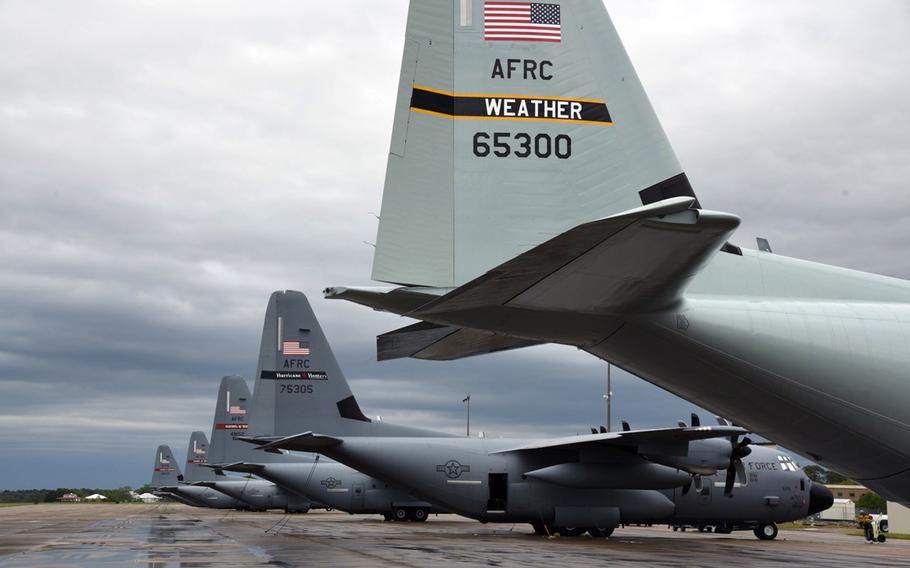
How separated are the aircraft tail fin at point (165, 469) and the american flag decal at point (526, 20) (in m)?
67.2

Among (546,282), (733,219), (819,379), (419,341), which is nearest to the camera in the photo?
(733,219)

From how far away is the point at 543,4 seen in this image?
8.06 meters

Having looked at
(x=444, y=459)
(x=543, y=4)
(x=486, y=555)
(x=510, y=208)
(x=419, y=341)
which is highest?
(x=543, y=4)

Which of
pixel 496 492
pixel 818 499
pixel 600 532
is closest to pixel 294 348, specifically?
pixel 496 492

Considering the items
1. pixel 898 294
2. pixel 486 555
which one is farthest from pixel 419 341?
pixel 486 555

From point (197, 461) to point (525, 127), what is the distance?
168ft

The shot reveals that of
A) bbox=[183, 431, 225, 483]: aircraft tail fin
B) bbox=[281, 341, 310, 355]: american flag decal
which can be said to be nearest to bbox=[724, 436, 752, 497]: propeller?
bbox=[281, 341, 310, 355]: american flag decal

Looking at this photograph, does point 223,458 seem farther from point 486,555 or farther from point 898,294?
point 898,294

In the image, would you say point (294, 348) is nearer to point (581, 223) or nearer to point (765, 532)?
point (765, 532)

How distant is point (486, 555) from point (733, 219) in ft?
46.0

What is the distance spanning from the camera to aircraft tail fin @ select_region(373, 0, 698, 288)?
7824mm

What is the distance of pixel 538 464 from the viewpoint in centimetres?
2592

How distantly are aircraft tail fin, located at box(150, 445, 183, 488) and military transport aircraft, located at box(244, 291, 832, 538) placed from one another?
150ft

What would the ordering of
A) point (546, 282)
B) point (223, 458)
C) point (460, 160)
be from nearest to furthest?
1. point (546, 282)
2. point (460, 160)
3. point (223, 458)
